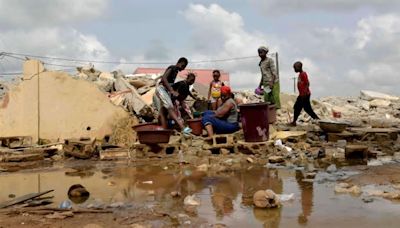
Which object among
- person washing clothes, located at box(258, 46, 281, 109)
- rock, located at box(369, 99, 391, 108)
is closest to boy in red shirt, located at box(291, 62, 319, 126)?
person washing clothes, located at box(258, 46, 281, 109)

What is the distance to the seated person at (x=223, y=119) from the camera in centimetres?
986

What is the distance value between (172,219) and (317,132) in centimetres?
662

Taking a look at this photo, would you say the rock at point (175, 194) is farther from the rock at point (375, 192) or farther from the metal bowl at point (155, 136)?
the metal bowl at point (155, 136)

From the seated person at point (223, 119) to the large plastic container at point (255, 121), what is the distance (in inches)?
18.7

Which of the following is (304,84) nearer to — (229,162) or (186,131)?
(186,131)

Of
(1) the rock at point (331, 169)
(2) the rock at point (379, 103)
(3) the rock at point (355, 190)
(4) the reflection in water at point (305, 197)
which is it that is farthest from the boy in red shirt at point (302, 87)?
(2) the rock at point (379, 103)

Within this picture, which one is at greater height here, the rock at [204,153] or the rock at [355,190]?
the rock at [204,153]

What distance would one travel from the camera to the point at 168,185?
6.81 metres

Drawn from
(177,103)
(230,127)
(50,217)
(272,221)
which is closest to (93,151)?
(177,103)

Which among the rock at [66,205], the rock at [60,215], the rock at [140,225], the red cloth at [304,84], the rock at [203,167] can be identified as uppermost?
the red cloth at [304,84]

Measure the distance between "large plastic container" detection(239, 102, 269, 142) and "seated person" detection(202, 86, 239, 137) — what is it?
48 cm

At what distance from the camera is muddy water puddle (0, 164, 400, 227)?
15.4ft

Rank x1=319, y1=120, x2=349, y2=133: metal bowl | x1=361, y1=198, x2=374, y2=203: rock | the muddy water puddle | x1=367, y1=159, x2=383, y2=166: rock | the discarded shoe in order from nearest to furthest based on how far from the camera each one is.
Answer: the muddy water puddle
x1=361, y1=198, x2=374, y2=203: rock
x1=367, y1=159, x2=383, y2=166: rock
the discarded shoe
x1=319, y1=120, x2=349, y2=133: metal bowl

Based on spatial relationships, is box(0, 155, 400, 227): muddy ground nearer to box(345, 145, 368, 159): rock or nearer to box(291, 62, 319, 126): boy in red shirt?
box(345, 145, 368, 159): rock
